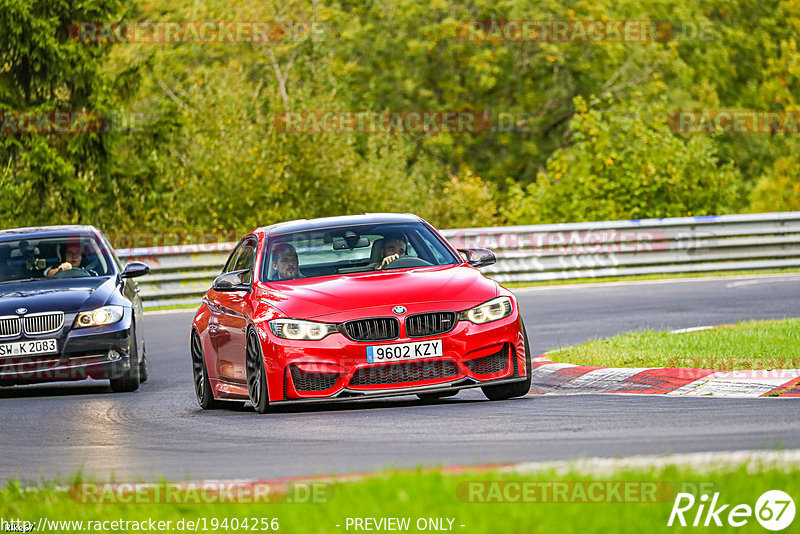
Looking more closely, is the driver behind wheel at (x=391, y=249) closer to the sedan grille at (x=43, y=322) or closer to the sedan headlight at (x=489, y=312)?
the sedan headlight at (x=489, y=312)

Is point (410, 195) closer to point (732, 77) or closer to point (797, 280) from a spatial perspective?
point (797, 280)

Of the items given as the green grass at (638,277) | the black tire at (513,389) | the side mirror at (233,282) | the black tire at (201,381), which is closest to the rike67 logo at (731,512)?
the black tire at (513,389)

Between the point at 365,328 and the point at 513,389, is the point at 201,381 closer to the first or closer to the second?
the point at 365,328

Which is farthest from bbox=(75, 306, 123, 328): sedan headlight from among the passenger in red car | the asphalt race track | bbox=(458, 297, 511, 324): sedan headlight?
bbox=(458, 297, 511, 324): sedan headlight

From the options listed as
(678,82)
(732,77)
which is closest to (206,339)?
(678,82)

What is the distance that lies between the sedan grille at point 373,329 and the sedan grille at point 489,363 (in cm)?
58

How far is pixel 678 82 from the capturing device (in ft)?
173

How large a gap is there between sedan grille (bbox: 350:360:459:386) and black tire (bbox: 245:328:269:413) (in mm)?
780

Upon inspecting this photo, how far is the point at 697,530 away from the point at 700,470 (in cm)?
117

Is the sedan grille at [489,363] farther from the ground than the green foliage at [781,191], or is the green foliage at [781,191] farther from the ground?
the sedan grille at [489,363]

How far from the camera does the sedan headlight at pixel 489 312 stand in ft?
34.5

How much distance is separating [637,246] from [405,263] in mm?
15107

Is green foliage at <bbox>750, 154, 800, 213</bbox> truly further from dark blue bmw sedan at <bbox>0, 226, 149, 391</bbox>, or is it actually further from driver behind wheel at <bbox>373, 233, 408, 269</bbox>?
driver behind wheel at <bbox>373, 233, 408, 269</bbox>

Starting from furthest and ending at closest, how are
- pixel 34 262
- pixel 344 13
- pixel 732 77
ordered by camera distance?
pixel 732 77
pixel 344 13
pixel 34 262
